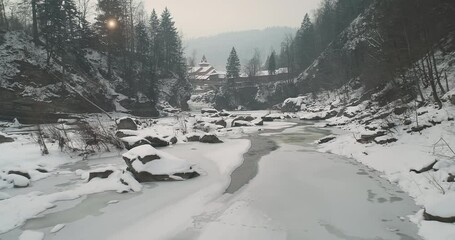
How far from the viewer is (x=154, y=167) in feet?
32.7

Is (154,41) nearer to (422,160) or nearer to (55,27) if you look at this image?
(55,27)

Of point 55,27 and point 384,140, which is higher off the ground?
point 55,27

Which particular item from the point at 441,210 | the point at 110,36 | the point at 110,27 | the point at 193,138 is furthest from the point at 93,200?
the point at 110,27

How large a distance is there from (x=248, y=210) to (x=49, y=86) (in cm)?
3265

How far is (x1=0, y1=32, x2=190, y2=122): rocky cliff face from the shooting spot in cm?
2997

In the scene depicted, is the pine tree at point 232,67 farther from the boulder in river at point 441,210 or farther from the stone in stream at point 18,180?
the boulder in river at point 441,210

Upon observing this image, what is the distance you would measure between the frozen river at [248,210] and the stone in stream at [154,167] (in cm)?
38

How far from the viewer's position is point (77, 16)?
42.2 metres

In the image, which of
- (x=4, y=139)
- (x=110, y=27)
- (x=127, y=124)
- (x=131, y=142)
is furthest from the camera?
(x=110, y=27)

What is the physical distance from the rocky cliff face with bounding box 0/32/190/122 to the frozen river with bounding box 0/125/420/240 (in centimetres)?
1940

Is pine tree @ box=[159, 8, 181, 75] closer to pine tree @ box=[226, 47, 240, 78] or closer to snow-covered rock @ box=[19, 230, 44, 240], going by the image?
pine tree @ box=[226, 47, 240, 78]

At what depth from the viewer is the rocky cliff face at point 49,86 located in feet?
98.3

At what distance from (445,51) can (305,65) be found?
6287 cm

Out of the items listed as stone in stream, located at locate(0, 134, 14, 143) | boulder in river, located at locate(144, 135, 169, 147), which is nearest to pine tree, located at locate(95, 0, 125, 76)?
stone in stream, located at locate(0, 134, 14, 143)
